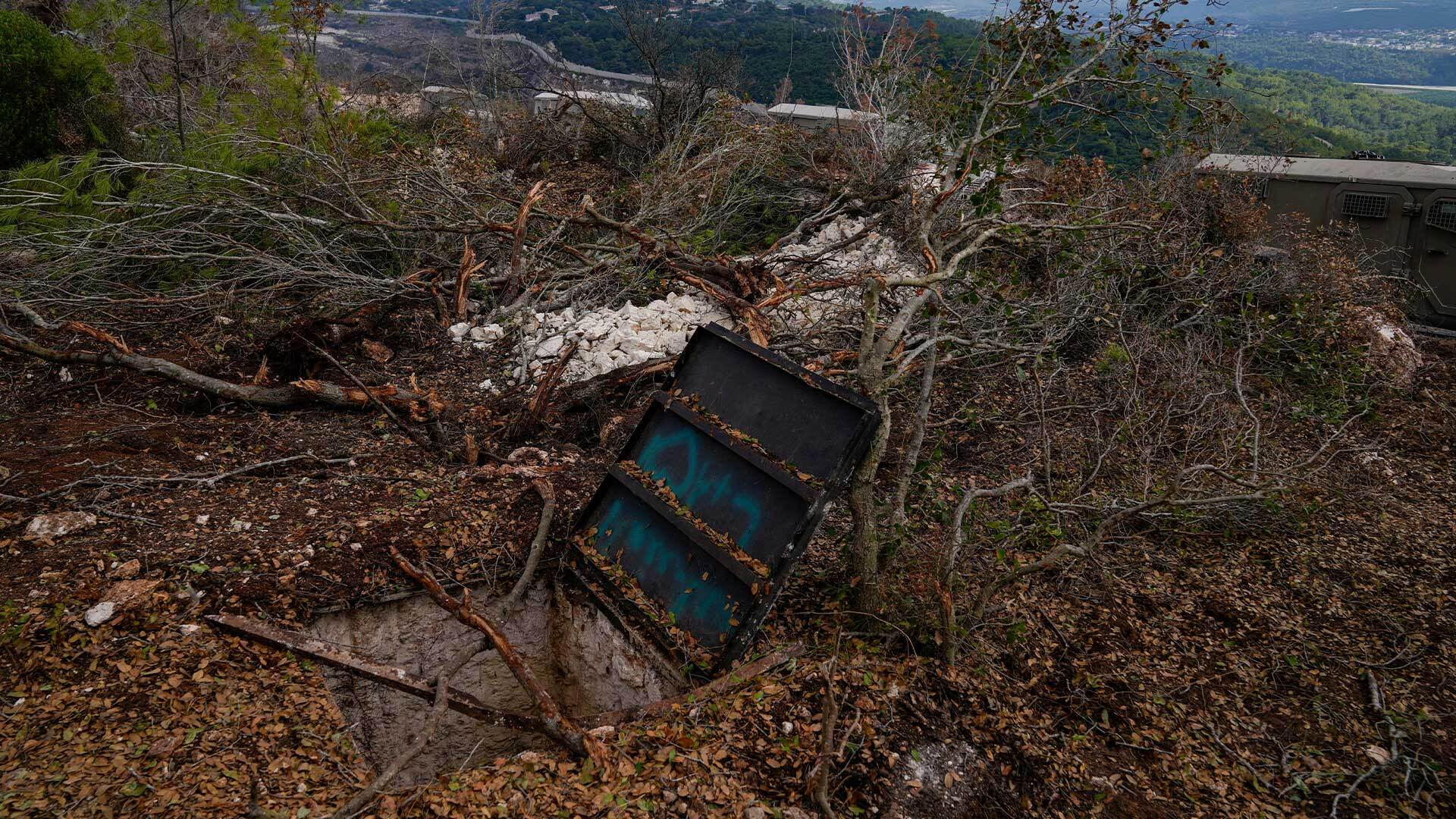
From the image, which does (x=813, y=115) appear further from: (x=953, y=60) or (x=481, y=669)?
(x=481, y=669)

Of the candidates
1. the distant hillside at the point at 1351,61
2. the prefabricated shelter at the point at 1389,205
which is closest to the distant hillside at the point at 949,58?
the distant hillside at the point at 1351,61

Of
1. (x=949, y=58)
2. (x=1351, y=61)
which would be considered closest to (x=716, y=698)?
(x=949, y=58)

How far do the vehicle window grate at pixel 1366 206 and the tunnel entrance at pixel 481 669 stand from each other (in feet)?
28.3

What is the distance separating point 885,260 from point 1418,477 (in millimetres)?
4345

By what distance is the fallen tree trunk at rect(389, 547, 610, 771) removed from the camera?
2830 millimetres

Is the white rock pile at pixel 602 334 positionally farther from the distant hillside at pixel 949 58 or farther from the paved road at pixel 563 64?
the paved road at pixel 563 64

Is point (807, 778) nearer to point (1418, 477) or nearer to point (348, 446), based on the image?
point (348, 446)

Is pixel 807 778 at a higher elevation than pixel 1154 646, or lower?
higher

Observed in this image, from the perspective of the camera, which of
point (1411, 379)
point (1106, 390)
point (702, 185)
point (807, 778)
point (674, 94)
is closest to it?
point (807, 778)

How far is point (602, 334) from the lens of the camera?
6.00 metres

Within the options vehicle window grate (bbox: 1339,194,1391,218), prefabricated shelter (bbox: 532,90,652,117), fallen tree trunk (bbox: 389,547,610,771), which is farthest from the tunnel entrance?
vehicle window grate (bbox: 1339,194,1391,218)

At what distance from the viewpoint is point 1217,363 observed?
20.5 feet

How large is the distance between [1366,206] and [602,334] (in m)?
7.79

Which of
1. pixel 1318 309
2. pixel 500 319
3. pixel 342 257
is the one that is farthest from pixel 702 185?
pixel 1318 309
